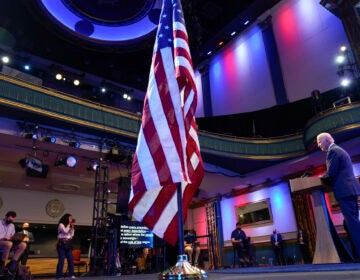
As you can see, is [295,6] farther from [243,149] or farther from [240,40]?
[243,149]

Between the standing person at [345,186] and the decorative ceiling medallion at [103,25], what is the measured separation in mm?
13632

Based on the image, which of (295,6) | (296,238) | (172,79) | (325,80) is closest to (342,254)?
(172,79)

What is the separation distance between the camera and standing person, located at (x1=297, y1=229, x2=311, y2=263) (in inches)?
458

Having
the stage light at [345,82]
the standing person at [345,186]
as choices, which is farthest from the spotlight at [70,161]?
the stage light at [345,82]

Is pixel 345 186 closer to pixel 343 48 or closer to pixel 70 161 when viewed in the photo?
pixel 70 161

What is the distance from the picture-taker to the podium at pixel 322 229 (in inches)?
146

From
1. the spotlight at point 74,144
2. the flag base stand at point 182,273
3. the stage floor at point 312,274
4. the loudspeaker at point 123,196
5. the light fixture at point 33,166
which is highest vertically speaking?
the spotlight at point 74,144

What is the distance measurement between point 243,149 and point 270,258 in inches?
197

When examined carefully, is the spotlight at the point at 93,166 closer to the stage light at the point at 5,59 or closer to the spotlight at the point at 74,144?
the spotlight at the point at 74,144

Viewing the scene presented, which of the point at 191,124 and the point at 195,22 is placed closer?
the point at 191,124

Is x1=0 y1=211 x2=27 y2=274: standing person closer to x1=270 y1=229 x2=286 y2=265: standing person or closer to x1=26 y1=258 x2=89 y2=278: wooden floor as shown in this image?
x1=26 y1=258 x2=89 y2=278: wooden floor

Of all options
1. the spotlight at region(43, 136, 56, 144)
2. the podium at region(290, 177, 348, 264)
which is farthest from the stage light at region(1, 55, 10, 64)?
the podium at region(290, 177, 348, 264)

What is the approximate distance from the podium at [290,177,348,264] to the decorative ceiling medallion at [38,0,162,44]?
44.0ft

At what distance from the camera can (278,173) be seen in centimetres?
1360
